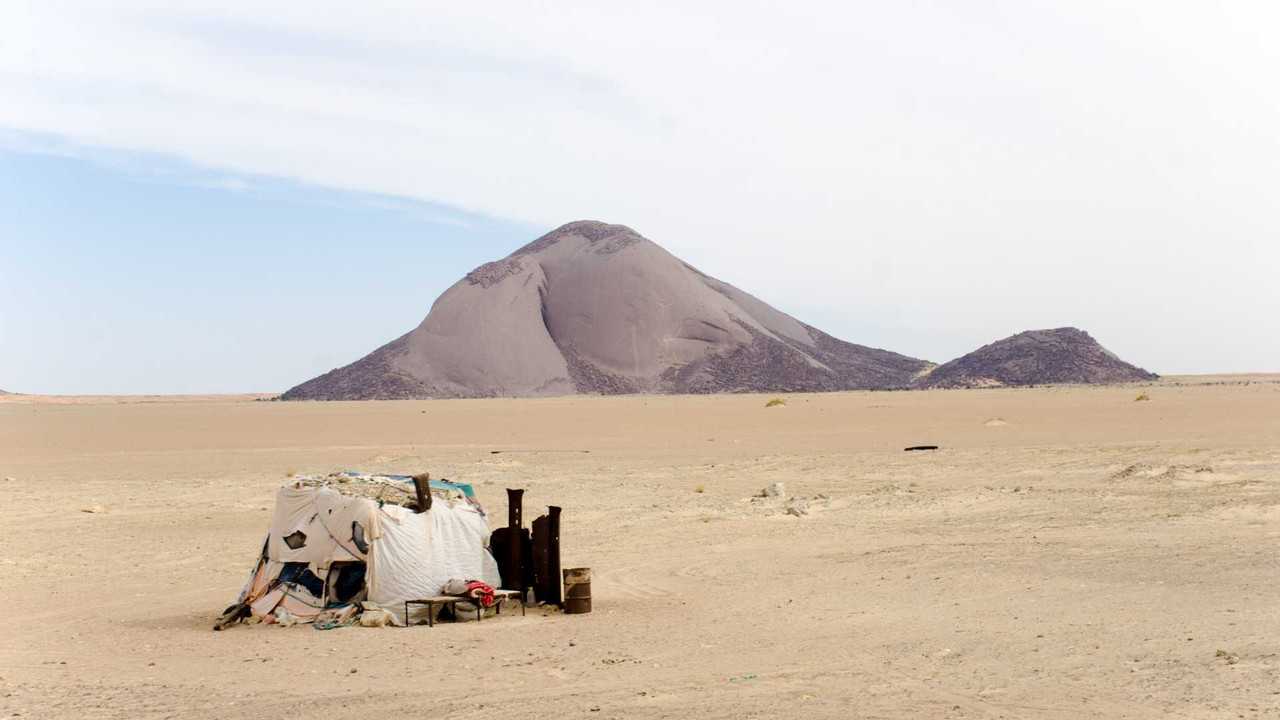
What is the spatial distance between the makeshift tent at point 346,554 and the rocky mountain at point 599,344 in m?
75.7

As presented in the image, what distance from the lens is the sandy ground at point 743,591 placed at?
30.9 feet

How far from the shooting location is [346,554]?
43.2ft

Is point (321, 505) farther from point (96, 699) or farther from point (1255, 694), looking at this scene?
point (1255, 694)

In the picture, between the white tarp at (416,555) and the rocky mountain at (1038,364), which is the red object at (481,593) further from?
the rocky mountain at (1038,364)

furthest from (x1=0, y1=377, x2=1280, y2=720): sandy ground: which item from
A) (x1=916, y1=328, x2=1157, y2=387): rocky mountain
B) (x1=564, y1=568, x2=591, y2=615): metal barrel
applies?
(x1=916, y1=328, x2=1157, y2=387): rocky mountain

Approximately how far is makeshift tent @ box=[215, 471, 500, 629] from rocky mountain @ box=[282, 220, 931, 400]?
2979 inches

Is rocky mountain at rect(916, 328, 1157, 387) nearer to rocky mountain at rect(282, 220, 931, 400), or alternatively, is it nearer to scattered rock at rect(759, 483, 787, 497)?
rocky mountain at rect(282, 220, 931, 400)

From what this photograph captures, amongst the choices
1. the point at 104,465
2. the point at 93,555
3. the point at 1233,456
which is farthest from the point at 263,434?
the point at 1233,456

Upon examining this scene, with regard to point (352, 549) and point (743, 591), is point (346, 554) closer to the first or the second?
point (352, 549)

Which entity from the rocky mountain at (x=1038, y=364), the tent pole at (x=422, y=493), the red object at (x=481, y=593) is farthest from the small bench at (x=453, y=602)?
the rocky mountain at (x=1038, y=364)

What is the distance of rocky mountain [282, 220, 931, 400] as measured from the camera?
3644 inches

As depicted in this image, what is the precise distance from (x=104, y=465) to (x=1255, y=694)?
1186 inches

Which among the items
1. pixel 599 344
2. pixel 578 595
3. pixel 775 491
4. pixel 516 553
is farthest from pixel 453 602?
pixel 599 344

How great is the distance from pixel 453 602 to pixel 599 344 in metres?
85.6
